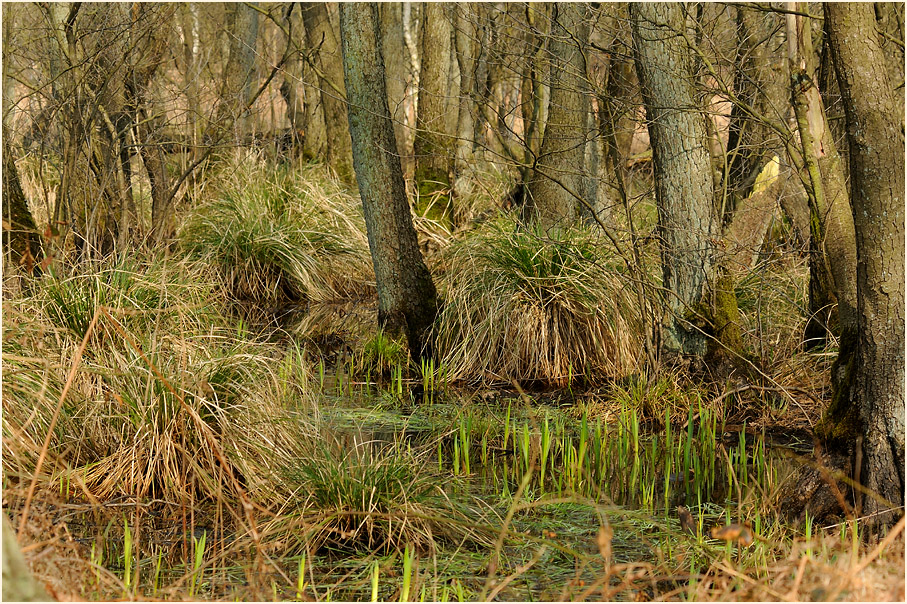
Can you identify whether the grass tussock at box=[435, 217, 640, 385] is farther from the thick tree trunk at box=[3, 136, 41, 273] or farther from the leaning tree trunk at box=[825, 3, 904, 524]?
the thick tree trunk at box=[3, 136, 41, 273]

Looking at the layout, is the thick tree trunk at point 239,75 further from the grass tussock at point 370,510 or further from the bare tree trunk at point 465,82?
the grass tussock at point 370,510

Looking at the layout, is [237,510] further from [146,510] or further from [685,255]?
[685,255]

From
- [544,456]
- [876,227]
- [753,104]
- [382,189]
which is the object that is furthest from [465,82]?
[876,227]

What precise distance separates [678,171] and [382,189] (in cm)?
235

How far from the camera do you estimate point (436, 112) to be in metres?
10.9

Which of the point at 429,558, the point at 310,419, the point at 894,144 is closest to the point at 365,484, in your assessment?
the point at 429,558

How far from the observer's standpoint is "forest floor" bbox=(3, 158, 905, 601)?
332 cm

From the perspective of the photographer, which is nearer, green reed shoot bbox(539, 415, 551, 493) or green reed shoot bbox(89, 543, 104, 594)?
green reed shoot bbox(89, 543, 104, 594)

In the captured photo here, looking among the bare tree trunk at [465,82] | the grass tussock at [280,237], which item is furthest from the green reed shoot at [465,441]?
the bare tree trunk at [465,82]

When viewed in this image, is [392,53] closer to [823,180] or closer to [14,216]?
[14,216]

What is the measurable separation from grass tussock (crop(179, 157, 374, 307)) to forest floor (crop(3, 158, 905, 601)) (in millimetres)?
2766

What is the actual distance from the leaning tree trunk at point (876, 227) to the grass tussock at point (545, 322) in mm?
2847

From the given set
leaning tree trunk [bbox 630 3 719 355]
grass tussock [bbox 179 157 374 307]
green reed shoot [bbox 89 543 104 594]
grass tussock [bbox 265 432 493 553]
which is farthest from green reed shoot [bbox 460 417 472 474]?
grass tussock [bbox 179 157 374 307]

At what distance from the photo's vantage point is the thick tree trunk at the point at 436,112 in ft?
36.7
